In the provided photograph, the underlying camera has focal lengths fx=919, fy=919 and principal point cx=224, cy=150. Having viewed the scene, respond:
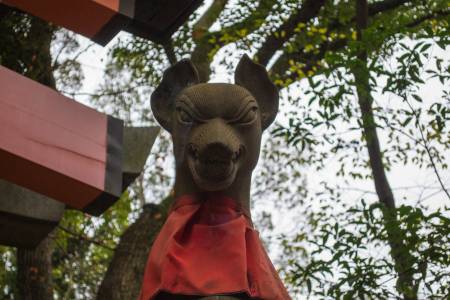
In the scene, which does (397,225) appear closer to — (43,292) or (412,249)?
(412,249)

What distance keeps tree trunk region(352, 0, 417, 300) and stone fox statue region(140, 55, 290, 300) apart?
1950 mm

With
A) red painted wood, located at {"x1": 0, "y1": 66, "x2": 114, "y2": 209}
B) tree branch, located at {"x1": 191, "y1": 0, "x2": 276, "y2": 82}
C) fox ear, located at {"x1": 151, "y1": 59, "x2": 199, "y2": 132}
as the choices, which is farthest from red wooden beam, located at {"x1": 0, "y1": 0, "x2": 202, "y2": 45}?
tree branch, located at {"x1": 191, "y1": 0, "x2": 276, "y2": 82}

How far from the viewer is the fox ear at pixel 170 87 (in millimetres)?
4438

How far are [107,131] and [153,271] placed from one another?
4.45ft


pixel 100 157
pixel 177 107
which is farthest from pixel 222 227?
pixel 100 157

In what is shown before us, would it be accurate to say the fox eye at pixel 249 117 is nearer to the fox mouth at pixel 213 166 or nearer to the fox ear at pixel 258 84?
the fox mouth at pixel 213 166

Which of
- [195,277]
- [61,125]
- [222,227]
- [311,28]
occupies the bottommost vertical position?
[195,277]

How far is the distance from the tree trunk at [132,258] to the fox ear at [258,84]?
3.72m

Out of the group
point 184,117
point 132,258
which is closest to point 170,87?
point 184,117

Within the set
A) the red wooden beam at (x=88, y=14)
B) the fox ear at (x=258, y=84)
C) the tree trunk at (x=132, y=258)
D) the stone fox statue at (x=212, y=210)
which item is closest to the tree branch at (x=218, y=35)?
the tree trunk at (x=132, y=258)

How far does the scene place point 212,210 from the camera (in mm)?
4078

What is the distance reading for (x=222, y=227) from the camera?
3984 millimetres

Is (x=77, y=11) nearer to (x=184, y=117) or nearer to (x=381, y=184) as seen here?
(x=184, y=117)

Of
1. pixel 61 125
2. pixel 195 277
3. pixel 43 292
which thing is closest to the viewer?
pixel 195 277
